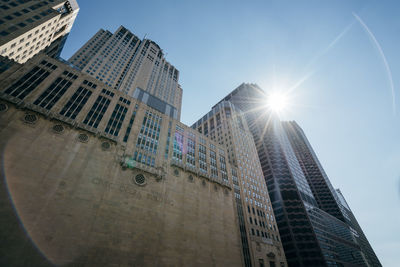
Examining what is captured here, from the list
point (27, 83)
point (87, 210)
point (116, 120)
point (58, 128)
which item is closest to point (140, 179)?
point (87, 210)

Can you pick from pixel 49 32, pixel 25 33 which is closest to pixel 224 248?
pixel 25 33

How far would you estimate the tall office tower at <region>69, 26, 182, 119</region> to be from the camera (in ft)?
303

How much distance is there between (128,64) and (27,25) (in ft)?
184

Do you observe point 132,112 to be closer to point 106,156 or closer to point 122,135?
point 122,135

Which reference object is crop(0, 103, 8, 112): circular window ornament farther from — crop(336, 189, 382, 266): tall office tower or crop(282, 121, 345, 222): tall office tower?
crop(336, 189, 382, 266): tall office tower

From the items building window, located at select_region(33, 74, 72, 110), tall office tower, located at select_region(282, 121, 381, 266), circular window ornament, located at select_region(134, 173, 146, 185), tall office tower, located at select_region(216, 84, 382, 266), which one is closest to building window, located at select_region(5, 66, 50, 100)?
building window, located at select_region(33, 74, 72, 110)

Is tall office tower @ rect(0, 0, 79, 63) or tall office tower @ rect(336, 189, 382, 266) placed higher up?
tall office tower @ rect(0, 0, 79, 63)

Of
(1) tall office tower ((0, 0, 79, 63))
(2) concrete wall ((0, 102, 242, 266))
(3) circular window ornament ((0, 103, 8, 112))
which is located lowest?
(2) concrete wall ((0, 102, 242, 266))

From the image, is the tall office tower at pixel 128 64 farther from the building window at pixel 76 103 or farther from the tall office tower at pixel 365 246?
the tall office tower at pixel 365 246

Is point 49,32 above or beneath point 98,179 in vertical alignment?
above

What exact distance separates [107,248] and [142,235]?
21.5ft

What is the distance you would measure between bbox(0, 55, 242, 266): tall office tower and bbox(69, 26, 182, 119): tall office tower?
38.0 m

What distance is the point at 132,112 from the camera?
51.6 meters

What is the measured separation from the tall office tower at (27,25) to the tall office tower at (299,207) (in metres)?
121
